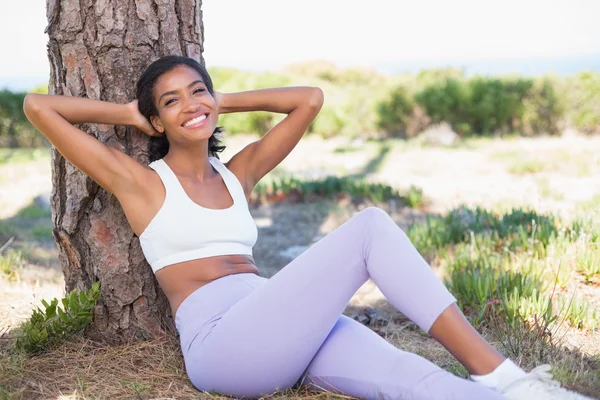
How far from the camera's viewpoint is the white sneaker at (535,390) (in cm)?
209

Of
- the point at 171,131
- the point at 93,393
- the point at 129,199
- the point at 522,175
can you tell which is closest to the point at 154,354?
the point at 93,393

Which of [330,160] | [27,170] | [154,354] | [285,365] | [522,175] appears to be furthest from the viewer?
[330,160]

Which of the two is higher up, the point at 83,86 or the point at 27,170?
the point at 83,86

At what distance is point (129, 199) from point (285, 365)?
36.6 inches

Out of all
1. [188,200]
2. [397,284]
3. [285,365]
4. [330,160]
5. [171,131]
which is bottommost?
[330,160]

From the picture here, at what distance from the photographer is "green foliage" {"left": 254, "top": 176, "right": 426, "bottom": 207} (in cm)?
760

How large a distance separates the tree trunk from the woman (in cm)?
23

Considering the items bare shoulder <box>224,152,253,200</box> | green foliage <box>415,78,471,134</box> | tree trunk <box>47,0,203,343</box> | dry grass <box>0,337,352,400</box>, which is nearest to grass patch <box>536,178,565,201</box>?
bare shoulder <box>224,152,253,200</box>

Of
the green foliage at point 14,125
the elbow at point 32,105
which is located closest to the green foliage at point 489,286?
the elbow at point 32,105

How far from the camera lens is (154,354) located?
2.94 metres

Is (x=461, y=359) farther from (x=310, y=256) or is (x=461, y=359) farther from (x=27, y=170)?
(x=27, y=170)

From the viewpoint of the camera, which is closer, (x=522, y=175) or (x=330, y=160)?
(x=522, y=175)

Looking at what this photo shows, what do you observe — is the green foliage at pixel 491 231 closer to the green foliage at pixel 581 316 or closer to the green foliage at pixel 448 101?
the green foliage at pixel 581 316

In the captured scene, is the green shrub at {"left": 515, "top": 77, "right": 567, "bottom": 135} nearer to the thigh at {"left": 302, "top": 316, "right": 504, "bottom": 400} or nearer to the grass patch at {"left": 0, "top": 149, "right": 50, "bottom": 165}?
the grass patch at {"left": 0, "top": 149, "right": 50, "bottom": 165}
